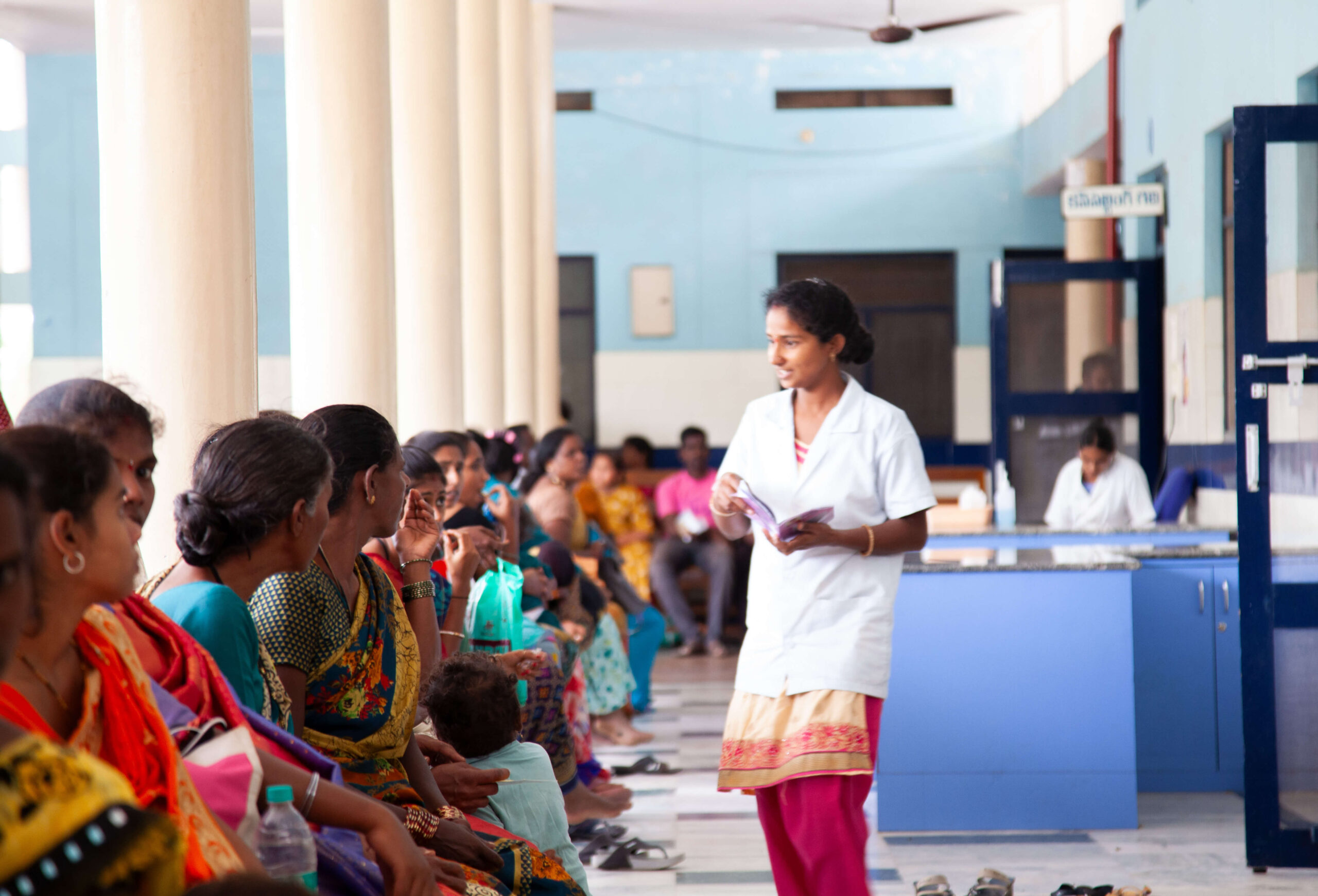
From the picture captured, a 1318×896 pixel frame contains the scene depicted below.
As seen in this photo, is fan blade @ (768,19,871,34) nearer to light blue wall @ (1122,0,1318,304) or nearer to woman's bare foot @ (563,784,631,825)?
light blue wall @ (1122,0,1318,304)

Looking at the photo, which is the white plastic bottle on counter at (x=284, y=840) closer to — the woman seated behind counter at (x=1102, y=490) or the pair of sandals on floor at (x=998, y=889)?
the pair of sandals on floor at (x=998, y=889)

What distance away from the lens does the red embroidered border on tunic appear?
2.53 meters

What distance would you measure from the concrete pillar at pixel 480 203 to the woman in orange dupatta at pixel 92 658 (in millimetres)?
5131

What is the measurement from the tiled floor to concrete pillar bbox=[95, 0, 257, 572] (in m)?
1.69

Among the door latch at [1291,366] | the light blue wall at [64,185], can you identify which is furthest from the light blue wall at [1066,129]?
the light blue wall at [64,185]

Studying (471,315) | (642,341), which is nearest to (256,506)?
(471,315)

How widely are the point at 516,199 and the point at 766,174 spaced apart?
3456 millimetres

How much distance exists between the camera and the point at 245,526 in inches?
73.0

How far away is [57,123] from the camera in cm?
1092

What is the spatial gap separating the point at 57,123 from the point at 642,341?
5187mm

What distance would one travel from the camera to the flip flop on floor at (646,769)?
4.90 m

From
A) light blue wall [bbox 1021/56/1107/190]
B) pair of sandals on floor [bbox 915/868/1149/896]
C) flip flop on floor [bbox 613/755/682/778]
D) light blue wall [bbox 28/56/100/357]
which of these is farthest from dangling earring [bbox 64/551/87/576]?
light blue wall [bbox 28/56/100/357]

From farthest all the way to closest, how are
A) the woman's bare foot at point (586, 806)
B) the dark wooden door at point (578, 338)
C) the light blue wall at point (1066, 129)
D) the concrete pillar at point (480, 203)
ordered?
1. the dark wooden door at point (578, 338)
2. the light blue wall at point (1066, 129)
3. the concrete pillar at point (480, 203)
4. the woman's bare foot at point (586, 806)

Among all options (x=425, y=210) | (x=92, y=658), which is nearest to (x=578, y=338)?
(x=425, y=210)
